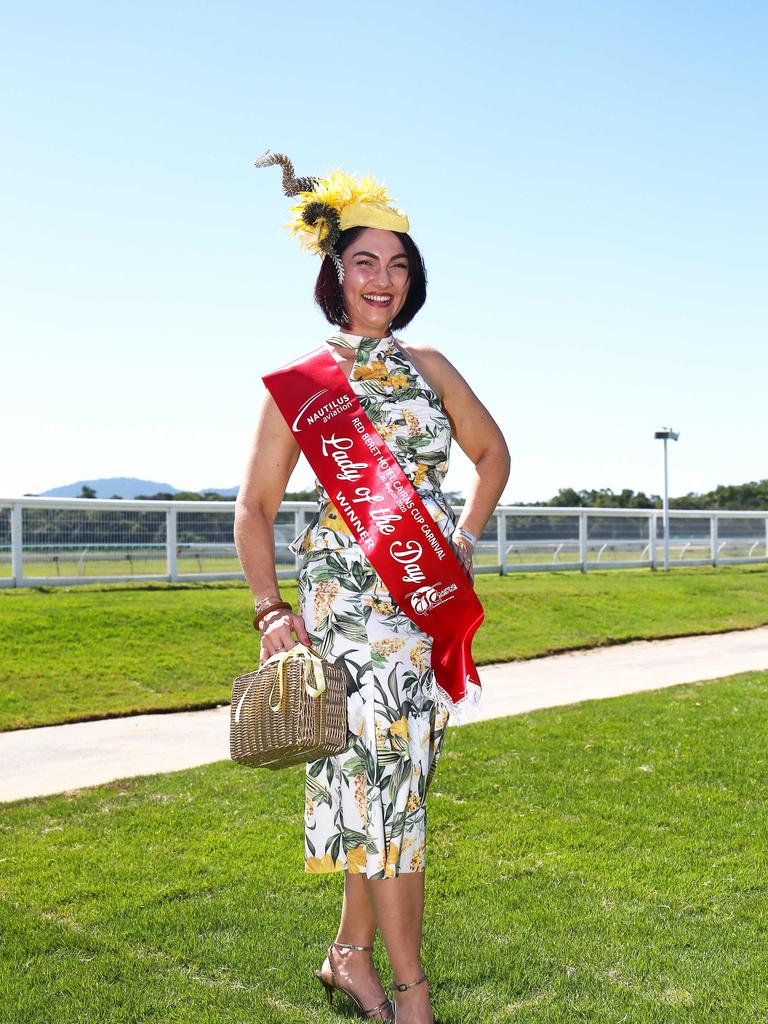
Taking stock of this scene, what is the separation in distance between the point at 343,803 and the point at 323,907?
1.23 meters

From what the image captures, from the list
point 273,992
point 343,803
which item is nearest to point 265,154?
point 343,803

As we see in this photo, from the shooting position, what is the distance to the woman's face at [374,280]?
284 centimetres

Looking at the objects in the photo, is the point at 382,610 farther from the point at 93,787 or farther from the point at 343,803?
the point at 93,787

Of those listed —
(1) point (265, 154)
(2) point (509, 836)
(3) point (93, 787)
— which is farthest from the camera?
(3) point (93, 787)

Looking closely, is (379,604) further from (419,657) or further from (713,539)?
(713,539)

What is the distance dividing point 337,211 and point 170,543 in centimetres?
1029

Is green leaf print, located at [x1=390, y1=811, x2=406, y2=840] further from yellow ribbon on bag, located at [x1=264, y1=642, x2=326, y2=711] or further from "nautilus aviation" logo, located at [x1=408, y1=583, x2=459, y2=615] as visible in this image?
"nautilus aviation" logo, located at [x1=408, y1=583, x2=459, y2=615]

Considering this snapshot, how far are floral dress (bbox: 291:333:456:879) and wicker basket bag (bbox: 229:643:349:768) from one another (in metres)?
0.09

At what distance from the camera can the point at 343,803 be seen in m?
2.60

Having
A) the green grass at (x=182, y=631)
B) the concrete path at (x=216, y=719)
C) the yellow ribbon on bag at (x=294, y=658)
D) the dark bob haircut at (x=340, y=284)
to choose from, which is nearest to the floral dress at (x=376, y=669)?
the yellow ribbon on bag at (x=294, y=658)

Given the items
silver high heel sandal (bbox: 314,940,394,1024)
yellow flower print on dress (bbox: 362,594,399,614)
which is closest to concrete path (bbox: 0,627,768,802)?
silver high heel sandal (bbox: 314,940,394,1024)

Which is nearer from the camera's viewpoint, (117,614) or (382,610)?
(382,610)

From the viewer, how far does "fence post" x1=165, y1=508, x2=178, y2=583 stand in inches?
504

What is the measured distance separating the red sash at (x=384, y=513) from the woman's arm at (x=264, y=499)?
0.05 metres
